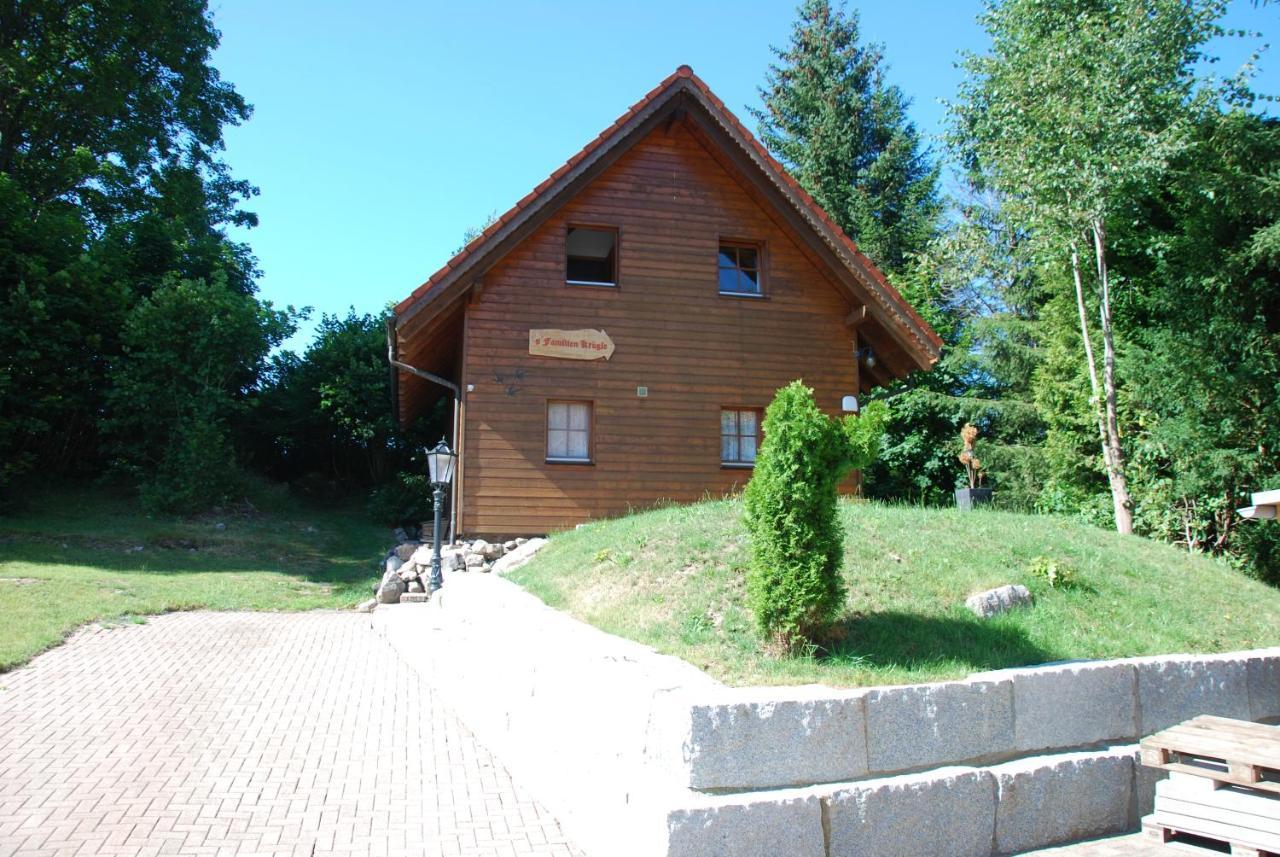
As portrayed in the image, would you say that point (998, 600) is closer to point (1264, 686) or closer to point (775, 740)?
point (1264, 686)

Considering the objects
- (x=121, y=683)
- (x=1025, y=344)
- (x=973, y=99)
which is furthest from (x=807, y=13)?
(x=121, y=683)

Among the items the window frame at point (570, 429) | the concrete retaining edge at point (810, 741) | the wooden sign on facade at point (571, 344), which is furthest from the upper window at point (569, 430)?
the concrete retaining edge at point (810, 741)

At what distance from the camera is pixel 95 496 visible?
22.7m

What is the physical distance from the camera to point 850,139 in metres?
29.8

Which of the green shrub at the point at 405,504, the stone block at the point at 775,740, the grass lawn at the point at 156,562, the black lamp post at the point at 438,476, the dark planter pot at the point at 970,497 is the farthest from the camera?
the green shrub at the point at 405,504

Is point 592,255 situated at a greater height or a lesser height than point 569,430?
greater

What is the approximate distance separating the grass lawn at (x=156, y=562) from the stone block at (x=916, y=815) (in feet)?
30.8

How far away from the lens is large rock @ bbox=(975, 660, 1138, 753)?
514 cm

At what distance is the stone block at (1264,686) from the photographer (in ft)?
20.6

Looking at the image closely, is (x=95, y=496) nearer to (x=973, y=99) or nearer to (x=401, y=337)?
(x=401, y=337)

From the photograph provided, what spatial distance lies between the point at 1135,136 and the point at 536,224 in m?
11.9

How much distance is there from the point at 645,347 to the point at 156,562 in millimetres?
11183

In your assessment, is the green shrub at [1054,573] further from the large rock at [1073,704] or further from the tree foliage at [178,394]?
the tree foliage at [178,394]

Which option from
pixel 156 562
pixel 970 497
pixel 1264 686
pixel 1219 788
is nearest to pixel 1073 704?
pixel 1219 788
